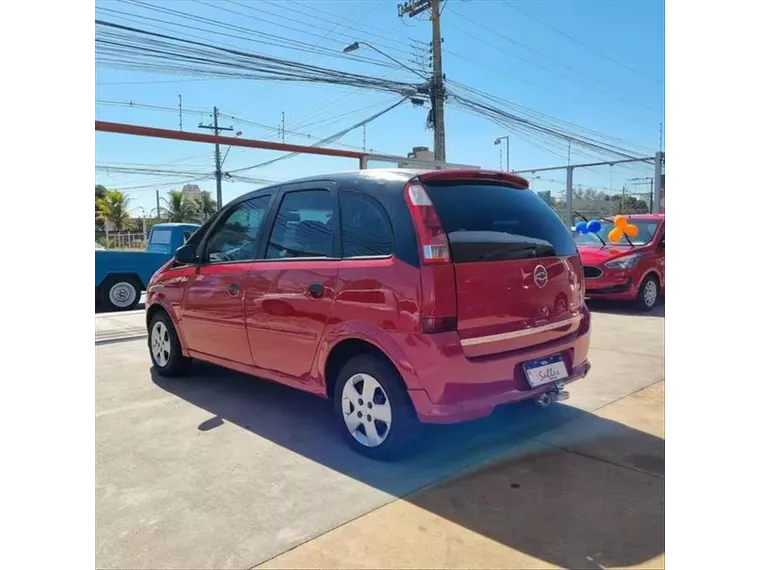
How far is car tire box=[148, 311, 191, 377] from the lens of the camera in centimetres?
502

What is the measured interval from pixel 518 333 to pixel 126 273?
33.3 feet

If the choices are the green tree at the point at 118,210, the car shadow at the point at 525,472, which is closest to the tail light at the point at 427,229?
the car shadow at the point at 525,472

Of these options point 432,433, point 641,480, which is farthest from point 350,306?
point 641,480

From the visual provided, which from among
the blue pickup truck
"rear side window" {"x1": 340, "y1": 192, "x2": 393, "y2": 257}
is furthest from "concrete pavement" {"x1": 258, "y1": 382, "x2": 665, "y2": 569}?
the blue pickup truck

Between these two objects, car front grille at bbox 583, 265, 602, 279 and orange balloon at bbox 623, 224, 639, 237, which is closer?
car front grille at bbox 583, 265, 602, 279

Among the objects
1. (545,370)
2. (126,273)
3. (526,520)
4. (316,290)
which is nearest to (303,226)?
(316,290)

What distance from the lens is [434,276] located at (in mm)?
2793

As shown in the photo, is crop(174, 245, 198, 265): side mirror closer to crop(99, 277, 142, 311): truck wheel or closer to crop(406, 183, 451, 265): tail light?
crop(406, 183, 451, 265): tail light

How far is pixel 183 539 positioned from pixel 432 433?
174 centimetres

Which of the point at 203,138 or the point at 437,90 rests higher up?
the point at 437,90

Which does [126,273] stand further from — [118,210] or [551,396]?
[118,210]

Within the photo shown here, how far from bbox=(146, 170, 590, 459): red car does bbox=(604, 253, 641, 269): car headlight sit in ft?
18.6
